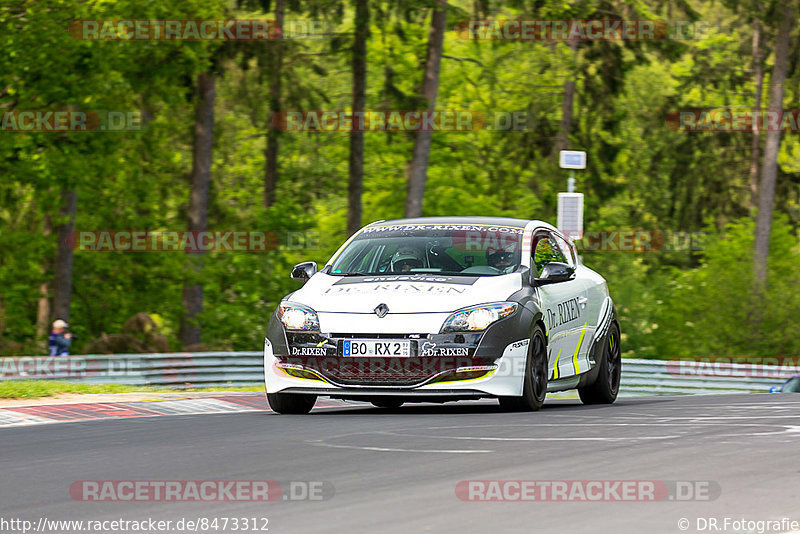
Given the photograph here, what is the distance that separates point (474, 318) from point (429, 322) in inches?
15.4

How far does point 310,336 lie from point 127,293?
32.1 metres

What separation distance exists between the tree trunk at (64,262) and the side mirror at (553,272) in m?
26.7

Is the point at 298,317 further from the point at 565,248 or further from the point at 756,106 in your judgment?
the point at 756,106

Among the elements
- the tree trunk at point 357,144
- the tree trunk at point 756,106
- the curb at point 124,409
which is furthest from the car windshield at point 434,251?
the tree trunk at point 756,106

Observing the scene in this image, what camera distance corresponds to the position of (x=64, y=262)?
38.8 metres

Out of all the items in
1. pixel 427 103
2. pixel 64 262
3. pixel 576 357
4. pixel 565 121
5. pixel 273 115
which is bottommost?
pixel 64 262

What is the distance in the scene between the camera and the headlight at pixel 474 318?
37.1 ft

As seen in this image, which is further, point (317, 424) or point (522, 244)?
point (522, 244)

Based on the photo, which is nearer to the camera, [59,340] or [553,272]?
[553,272]

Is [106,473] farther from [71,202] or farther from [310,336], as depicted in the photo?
[71,202]

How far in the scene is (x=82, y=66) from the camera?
1239 inches

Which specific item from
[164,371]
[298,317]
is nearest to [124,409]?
[298,317]

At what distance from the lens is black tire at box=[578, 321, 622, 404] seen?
14164 millimetres

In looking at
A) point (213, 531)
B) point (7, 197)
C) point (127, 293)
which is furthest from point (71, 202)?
point (213, 531)
